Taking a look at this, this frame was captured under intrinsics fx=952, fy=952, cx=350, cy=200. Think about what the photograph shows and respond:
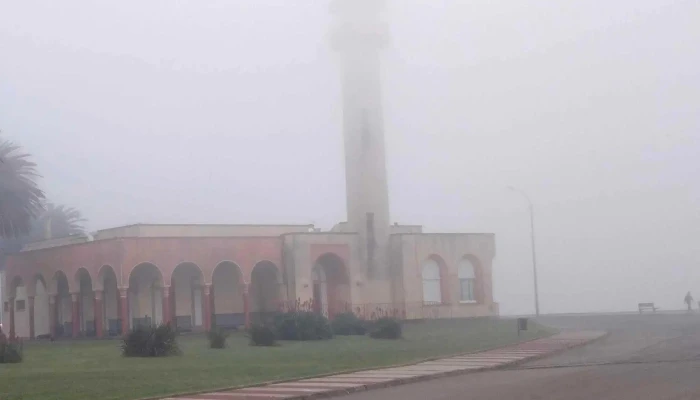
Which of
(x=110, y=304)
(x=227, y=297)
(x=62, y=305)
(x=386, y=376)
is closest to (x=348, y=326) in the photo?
(x=227, y=297)

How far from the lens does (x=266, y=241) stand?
4809cm

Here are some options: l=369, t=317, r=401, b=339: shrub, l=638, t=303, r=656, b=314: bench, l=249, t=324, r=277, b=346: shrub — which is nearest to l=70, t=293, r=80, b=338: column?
l=249, t=324, r=277, b=346: shrub

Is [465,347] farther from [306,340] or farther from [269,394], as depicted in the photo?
[269,394]

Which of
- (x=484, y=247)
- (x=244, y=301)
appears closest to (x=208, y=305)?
(x=244, y=301)

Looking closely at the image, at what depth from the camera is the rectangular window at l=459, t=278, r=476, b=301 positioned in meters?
52.7

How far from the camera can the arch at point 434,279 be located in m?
51.6

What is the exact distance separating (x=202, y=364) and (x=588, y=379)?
1025 centimetres

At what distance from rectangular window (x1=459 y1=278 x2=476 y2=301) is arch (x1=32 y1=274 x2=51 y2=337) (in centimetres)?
2265

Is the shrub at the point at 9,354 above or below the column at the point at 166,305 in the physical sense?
below

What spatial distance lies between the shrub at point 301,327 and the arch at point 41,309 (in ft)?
63.7

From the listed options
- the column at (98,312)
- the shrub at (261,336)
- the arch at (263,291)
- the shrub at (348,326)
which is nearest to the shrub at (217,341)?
the shrub at (261,336)

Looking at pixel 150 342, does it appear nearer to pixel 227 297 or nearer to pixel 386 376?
pixel 386 376

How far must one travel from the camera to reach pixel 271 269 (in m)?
50.1

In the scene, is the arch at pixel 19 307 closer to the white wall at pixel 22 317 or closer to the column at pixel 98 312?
the white wall at pixel 22 317
